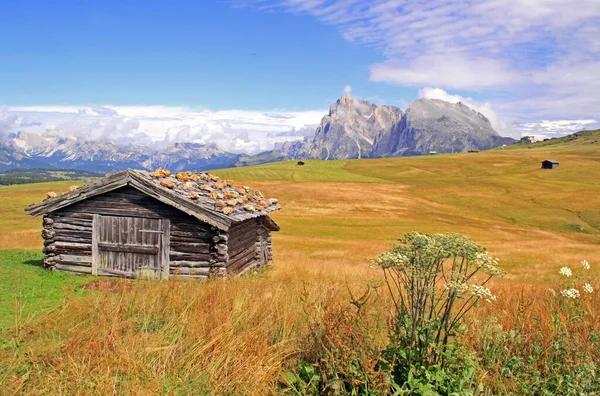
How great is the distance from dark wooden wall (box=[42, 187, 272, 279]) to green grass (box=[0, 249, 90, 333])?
110cm

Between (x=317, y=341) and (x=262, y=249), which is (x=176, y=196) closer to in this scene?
(x=262, y=249)

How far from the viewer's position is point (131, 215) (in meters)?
18.0

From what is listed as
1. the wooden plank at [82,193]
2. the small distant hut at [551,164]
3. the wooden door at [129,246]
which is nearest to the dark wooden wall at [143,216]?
the wooden door at [129,246]

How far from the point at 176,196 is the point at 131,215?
2526 millimetres

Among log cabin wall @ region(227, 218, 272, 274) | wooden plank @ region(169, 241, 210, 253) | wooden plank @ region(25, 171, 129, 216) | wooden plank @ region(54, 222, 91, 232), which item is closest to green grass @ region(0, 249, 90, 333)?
wooden plank @ region(54, 222, 91, 232)

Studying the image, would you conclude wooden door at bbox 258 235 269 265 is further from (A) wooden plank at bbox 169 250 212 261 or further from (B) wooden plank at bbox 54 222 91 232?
(B) wooden plank at bbox 54 222 91 232

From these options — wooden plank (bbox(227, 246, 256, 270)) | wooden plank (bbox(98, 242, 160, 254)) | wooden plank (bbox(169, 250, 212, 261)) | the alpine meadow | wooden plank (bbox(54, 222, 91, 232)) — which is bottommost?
wooden plank (bbox(227, 246, 256, 270))

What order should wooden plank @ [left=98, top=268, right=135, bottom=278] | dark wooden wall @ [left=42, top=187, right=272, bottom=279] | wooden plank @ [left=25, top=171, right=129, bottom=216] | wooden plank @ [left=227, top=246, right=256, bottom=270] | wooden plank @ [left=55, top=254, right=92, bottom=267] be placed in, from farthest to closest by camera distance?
1. wooden plank @ [left=227, top=246, right=256, bottom=270]
2. wooden plank @ [left=55, top=254, right=92, bottom=267]
3. wooden plank @ [left=98, top=268, right=135, bottom=278]
4. wooden plank @ [left=25, top=171, right=129, bottom=216]
5. dark wooden wall @ [left=42, top=187, right=272, bottom=279]

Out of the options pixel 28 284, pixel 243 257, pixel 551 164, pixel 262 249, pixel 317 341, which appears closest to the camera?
pixel 317 341

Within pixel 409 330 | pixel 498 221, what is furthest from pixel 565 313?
pixel 498 221

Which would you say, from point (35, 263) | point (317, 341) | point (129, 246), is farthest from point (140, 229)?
point (317, 341)

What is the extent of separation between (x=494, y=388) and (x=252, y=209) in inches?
622

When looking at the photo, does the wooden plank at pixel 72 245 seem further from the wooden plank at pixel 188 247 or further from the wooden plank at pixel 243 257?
the wooden plank at pixel 243 257

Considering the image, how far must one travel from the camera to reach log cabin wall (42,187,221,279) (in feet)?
57.9
